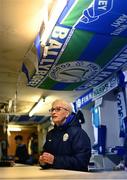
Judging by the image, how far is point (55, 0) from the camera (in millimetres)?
3377

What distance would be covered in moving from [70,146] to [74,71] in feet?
8.06

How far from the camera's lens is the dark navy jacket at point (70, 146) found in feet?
8.58

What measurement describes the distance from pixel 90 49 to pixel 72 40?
41 cm

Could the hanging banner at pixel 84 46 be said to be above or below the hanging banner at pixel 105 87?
above

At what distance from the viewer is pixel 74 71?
5.11 m

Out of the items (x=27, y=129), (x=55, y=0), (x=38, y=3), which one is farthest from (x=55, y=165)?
(x=27, y=129)

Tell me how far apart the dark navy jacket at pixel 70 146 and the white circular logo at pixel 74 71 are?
194cm

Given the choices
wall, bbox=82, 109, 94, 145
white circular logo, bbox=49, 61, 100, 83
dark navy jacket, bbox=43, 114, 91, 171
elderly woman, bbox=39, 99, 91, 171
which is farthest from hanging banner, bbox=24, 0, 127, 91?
wall, bbox=82, 109, 94, 145

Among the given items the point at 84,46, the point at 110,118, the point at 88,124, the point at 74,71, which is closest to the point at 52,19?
the point at 84,46

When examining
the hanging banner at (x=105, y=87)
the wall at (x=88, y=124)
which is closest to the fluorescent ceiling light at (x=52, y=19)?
the hanging banner at (x=105, y=87)

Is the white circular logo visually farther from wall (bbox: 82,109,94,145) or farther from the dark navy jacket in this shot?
wall (bbox: 82,109,94,145)

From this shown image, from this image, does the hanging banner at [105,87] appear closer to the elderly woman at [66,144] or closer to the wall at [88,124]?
the wall at [88,124]

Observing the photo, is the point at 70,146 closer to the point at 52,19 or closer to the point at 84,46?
the point at 52,19

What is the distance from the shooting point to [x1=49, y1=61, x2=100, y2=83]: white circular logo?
485cm
